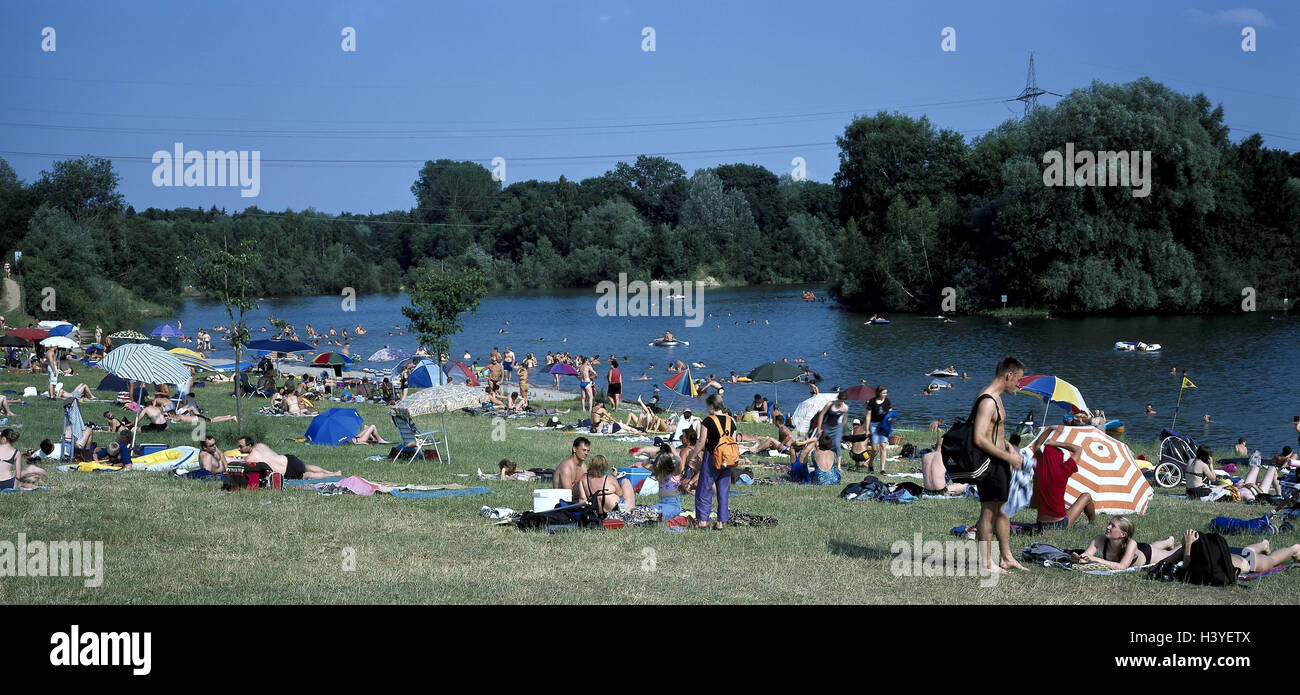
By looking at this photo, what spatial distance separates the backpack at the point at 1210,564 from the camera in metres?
8.02

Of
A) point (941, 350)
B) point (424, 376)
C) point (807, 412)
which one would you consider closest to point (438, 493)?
point (807, 412)

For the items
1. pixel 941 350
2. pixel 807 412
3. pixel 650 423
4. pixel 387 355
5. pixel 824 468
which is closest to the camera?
pixel 824 468

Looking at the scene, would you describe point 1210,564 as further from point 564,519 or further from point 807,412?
point 807,412

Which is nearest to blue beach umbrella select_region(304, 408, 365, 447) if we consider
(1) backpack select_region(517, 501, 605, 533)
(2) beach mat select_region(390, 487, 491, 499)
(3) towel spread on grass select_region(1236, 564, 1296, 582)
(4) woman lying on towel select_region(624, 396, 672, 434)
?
(2) beach mat select_region(390, 487, 491, 499)

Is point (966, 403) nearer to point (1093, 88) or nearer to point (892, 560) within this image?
point (892, 560)

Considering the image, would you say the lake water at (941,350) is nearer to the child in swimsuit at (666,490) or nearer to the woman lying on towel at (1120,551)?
the woman lying on towel at (1120,551)

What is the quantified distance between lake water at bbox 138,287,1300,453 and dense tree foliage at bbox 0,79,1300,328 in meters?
3.57

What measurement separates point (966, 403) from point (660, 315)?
5035 centimetres

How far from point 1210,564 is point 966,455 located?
2.15 metres

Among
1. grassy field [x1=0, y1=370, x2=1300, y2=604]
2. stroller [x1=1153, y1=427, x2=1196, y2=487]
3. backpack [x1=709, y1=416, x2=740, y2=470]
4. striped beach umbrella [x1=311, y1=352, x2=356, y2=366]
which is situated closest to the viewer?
grassy field [x1=0, y1=370, x2=1300, y2=604]

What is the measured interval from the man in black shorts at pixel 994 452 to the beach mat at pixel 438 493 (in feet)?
21.5

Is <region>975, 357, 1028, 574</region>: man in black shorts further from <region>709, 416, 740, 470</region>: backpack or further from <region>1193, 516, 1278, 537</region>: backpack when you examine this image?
<region>1193, 516, 1278, 537</region>: backpack

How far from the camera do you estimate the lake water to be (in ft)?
107

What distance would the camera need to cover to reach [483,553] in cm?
912
